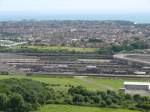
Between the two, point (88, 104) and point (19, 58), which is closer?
point (88, 104)

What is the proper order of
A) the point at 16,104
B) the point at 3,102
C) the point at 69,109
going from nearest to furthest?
the point at 16,104, the point at 3,102, the point at 69,109

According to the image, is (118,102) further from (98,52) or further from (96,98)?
(98,52)

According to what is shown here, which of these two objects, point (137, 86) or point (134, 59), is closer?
point (137, 86)

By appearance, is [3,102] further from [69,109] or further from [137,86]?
[137,86]

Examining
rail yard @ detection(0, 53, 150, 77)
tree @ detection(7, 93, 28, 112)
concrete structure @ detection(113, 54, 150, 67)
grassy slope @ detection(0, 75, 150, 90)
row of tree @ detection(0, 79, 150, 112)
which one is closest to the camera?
tree @ detection(7, 93, 28, 112)

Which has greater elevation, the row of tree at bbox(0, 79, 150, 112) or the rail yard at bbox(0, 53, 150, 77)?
the row of tree at bbox(0, 79, 150, 112)

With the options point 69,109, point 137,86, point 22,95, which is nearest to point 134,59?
point 137,86

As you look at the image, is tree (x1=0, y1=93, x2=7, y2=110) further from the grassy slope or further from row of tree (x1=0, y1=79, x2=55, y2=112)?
the grassy slope

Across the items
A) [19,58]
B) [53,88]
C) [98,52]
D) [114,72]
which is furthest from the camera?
[98,52]

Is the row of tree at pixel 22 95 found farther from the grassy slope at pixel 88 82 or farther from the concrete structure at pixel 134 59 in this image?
the concrete structure at pixel 134 59

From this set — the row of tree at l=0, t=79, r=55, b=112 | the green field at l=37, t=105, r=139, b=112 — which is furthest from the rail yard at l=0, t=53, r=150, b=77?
the green field at l=37, t=105, r=139, b=112

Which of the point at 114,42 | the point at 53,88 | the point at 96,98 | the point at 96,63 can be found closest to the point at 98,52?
the point at 96,63
